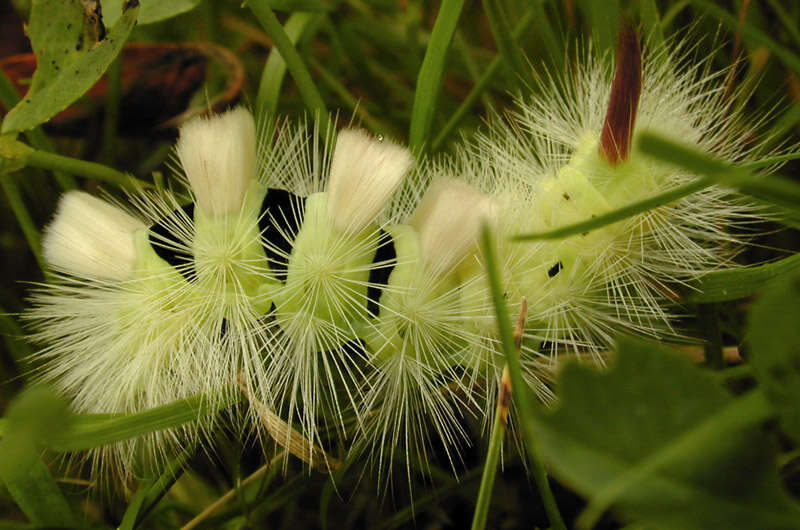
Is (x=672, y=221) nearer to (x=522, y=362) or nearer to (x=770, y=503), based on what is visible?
(x=522, y=362)

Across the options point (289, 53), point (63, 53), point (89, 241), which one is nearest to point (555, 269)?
point (289, 53)

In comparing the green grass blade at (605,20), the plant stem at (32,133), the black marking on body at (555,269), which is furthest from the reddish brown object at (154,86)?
the black marking on body at (555,269)

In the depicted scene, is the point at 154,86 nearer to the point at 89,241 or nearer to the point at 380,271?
the point at 89,241

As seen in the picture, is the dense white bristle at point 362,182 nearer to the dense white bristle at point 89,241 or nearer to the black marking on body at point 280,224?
the black marking on body at point 280,224

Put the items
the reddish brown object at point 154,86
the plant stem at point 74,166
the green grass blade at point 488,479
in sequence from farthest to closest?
the reddish brown object at point 154,86 < the plant stem at point 74,166 < the green grass blade at point 488,479

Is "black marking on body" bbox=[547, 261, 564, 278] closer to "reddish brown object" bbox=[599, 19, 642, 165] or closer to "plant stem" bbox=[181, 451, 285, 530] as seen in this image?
"reddish brown object" bbox=[599, 19, 642, 165]

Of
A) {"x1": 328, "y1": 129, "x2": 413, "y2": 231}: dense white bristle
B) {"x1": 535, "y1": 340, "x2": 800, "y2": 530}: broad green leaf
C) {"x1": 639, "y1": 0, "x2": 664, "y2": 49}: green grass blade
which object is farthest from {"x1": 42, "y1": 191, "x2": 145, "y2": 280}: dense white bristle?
{"x1": 639, "y1": 0, "x2": 664, "y2": 49}: green grass blade
